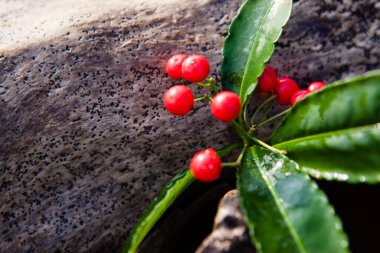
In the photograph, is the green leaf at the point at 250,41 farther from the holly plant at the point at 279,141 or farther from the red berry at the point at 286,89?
the red berry at the point at 286,89

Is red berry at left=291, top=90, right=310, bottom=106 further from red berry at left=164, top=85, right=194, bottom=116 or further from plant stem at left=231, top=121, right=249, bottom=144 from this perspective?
red berry at left=164, top=85, right=194, bottom=116

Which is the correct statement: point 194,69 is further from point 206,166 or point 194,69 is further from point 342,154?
point 342,154

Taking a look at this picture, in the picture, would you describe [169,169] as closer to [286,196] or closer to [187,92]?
[187,92]

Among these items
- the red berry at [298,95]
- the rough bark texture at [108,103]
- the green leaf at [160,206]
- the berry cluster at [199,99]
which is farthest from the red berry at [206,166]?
the red berry at [298,95]

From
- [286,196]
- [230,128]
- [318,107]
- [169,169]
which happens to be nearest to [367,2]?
[318,107]

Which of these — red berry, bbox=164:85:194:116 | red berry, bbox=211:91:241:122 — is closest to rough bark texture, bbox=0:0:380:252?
red berry, bbox=164:85:194:116

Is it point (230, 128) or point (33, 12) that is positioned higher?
point (33, 12)
